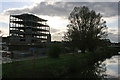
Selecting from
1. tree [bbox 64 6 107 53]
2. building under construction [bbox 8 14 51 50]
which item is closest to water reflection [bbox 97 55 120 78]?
tree [bbox 64 6 107 53]

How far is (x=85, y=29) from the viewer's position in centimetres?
5200

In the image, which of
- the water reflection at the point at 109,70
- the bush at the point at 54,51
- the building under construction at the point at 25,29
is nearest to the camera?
the water reflection at the point at 109,70

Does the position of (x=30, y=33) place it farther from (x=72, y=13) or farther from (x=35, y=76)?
(x=35, y=76)

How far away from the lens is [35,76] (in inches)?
863

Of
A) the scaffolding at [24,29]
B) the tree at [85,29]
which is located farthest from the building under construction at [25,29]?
the tree at [85,29]

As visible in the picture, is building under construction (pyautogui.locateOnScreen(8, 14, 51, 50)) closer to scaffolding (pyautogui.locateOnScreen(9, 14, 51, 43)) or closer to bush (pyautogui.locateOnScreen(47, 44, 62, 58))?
scaffolding (pyautogui.locateOnScreen(9, 14, 51, 43))

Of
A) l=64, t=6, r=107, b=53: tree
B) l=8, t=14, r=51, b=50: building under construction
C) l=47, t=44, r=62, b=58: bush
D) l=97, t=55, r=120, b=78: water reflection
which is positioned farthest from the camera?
l=8, t=14, r=51, b=50: building under construction

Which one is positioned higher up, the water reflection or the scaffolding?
the scaffolding

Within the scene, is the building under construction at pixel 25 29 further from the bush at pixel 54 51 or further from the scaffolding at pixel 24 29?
the bush at pixel 54 51

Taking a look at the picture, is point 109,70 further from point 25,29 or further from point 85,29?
point 25,29

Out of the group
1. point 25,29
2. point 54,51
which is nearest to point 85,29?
point 54,51

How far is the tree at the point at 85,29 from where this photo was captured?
4988 cm

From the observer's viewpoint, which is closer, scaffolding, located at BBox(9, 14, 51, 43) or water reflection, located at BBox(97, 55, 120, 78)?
water reflection, located at BBox(97, 55, 120, 78)

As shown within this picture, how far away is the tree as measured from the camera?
164ft
